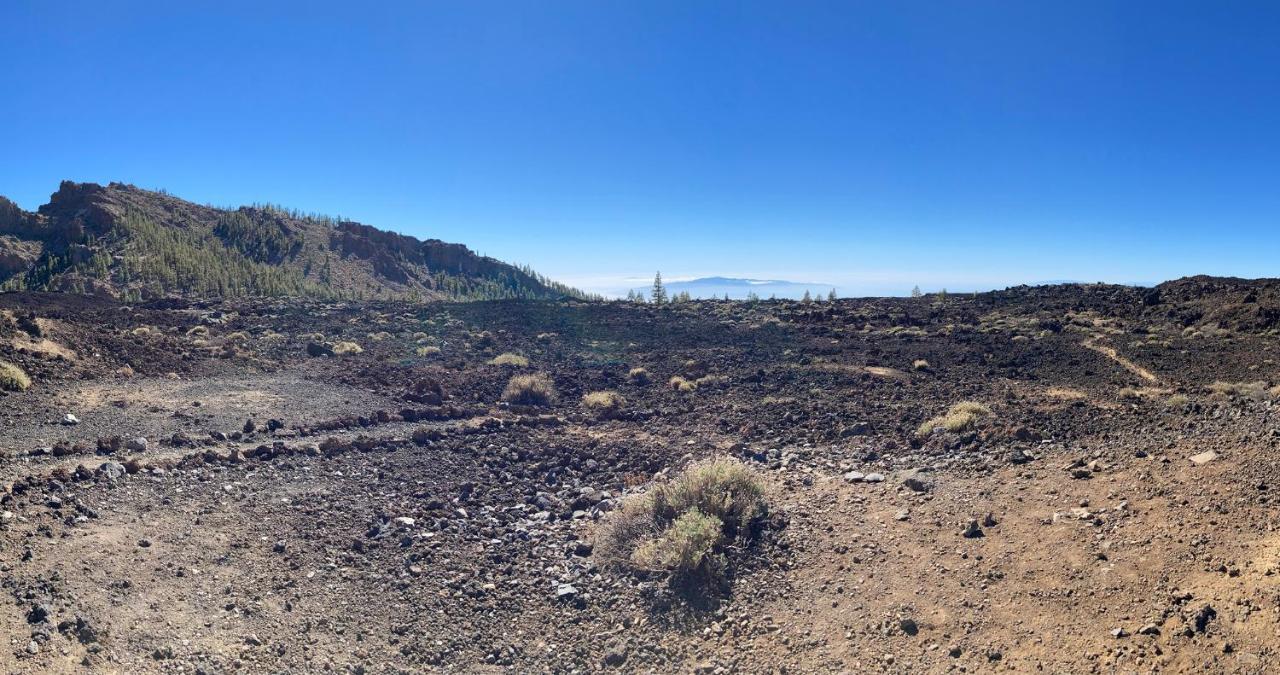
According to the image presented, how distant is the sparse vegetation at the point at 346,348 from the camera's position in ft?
66.5

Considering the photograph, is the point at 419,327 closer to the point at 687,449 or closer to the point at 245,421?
the point at 245,421

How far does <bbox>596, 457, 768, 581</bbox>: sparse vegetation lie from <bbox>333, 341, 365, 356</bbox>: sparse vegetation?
14.4 metres

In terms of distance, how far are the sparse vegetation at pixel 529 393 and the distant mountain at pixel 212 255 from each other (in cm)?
2893

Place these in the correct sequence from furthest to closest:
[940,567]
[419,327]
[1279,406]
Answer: [419,327] < [1279,406] < [940,567]

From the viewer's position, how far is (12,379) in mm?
12562

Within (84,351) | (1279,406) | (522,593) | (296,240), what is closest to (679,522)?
(522,593)

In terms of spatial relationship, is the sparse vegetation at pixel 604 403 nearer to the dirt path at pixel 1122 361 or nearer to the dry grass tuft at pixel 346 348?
the dry grass tuft at pixel 346 348

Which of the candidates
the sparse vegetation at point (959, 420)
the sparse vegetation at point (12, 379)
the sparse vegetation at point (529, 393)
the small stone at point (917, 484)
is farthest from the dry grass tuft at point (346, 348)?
the small stone at point (917, 484)

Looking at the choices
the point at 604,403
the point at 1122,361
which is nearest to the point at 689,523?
the point at 604,403

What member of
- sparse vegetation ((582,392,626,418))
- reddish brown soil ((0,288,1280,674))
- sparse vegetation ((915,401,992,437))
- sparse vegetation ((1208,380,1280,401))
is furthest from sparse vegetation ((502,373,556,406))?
sparse vegetation ((1208,380,1280,401))

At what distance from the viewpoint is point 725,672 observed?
5.68 metres

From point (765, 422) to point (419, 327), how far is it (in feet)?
57.2

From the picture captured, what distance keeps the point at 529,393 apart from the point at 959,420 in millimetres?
9196

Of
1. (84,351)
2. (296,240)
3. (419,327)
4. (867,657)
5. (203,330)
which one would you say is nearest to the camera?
(867,657)
